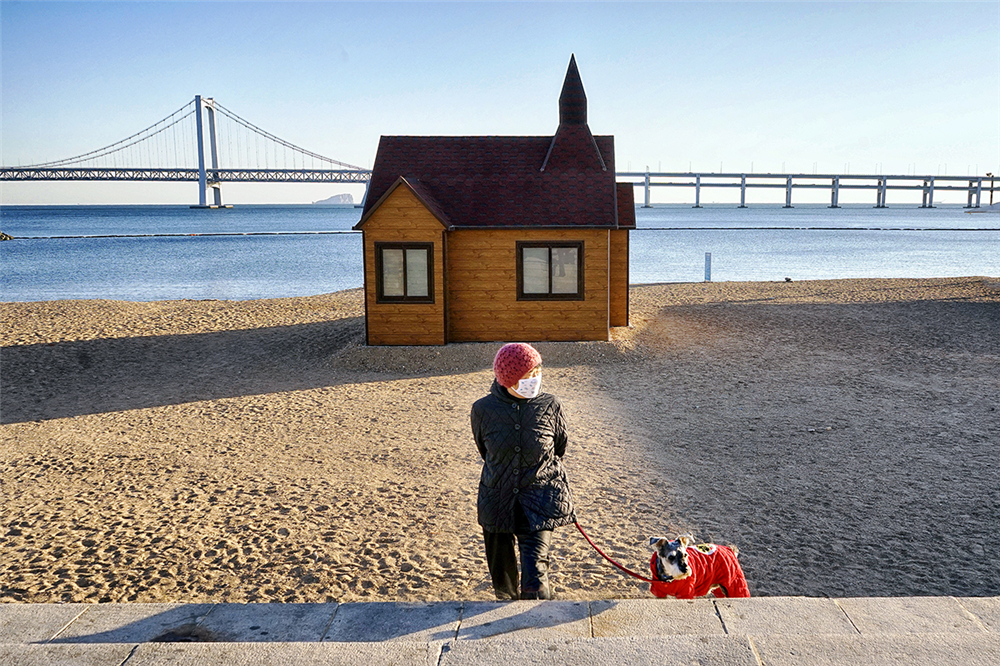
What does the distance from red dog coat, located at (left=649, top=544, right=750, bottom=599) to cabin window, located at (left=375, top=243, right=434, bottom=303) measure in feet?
34.4

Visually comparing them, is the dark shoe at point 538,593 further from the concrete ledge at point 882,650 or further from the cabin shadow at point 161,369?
the cabin shadow at point 161,369

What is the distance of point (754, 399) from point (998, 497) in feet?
14.0

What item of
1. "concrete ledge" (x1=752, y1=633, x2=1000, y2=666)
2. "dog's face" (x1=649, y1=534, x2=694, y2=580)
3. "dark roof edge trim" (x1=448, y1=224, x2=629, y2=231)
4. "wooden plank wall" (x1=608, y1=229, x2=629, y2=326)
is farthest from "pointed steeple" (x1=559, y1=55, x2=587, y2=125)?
"concrete ledge" (x1=752, y1=633, x2=1000, y2=666)

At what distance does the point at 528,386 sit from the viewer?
14.1 feet

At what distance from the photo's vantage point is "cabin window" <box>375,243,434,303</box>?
14523mm

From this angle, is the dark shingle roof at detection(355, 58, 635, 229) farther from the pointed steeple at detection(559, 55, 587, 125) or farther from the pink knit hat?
the pink knit hat

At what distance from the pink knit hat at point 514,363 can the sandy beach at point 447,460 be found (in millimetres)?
2157

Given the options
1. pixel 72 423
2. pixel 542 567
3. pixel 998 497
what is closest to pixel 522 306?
pixel 72 423

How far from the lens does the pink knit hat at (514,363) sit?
4242 millimetres

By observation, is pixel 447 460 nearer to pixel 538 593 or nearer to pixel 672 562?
pixel 538 593

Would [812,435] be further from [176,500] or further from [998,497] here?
[176,500]

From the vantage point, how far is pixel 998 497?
24.1 ft

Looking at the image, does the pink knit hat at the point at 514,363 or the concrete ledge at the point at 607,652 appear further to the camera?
the pink knit hat at the point at 514,363

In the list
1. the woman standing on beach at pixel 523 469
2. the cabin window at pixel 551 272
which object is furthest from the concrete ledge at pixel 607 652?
the cabin window at pixel 551 272
